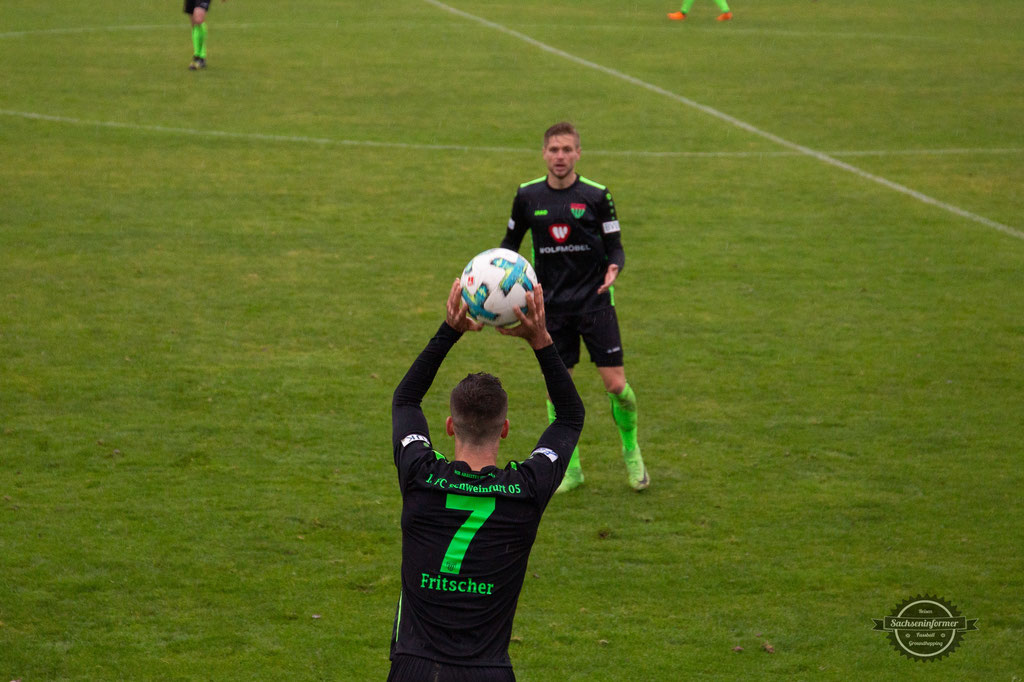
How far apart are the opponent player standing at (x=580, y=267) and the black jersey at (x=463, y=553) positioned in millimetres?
4275

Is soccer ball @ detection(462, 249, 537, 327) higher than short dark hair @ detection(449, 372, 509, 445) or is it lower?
higher

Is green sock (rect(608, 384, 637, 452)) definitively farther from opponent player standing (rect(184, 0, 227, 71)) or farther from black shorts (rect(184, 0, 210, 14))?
black shorts (rect(184, 0, 210, 14))

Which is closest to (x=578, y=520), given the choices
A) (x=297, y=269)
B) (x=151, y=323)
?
(x=151, y=323)

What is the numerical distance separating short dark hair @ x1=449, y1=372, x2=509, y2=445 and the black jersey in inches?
5.3

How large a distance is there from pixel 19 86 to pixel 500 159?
10.7m

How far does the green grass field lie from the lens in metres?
7.04

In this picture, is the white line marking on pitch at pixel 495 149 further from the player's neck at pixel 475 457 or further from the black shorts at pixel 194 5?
the player's neck at pixel 475 457

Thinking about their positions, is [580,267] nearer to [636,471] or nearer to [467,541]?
[636,471]

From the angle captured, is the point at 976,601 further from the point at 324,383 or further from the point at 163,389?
the point at 163,389

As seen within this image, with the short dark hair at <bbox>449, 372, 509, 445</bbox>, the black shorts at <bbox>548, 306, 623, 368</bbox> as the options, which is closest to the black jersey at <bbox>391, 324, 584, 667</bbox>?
the short dark hair at <bbox>449, 372, 509, 445</bbox>

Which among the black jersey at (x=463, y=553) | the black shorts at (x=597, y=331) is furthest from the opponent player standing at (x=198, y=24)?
the black jersey at (x=463, y=553)

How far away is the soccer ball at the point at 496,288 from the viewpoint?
17.3 ft

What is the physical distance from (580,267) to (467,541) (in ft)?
15.4

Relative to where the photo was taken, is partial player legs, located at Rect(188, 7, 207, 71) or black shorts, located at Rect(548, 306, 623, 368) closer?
black shorts, located at Rect(548, 306, 623, 368)
